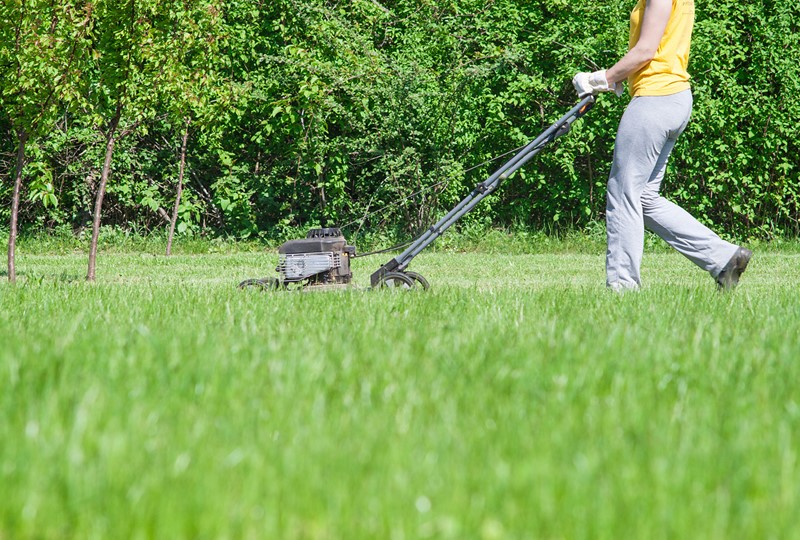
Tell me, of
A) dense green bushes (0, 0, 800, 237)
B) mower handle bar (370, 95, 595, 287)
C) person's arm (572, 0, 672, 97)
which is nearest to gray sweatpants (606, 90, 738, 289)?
person's arm (572, 0, 672, 97)

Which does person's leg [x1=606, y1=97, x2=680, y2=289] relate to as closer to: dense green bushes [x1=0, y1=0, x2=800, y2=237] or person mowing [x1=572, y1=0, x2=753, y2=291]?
person mowing [x1=572, y1=0, x2=753, y2=291]

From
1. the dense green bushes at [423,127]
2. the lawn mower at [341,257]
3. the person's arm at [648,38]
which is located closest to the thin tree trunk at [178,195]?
the dense green bushes at [423,127]

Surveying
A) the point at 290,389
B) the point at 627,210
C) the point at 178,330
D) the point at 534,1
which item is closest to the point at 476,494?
the point at 290,389

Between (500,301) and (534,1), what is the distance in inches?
311

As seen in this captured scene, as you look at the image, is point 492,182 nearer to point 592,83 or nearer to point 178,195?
point 592,83

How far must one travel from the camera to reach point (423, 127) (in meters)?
11.3

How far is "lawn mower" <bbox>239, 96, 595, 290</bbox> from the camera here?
18.1ft

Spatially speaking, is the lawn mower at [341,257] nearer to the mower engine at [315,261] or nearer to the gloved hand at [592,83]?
the mower engine at [315,261]

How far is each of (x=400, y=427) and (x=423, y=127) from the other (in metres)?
9.70

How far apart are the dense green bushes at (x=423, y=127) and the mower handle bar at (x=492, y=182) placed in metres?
5.38

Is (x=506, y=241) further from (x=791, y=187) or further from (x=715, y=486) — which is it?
(x=715, y=486)

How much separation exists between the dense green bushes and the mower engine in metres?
5.20

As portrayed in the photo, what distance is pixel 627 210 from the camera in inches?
200

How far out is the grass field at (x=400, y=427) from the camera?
1.37 meters
